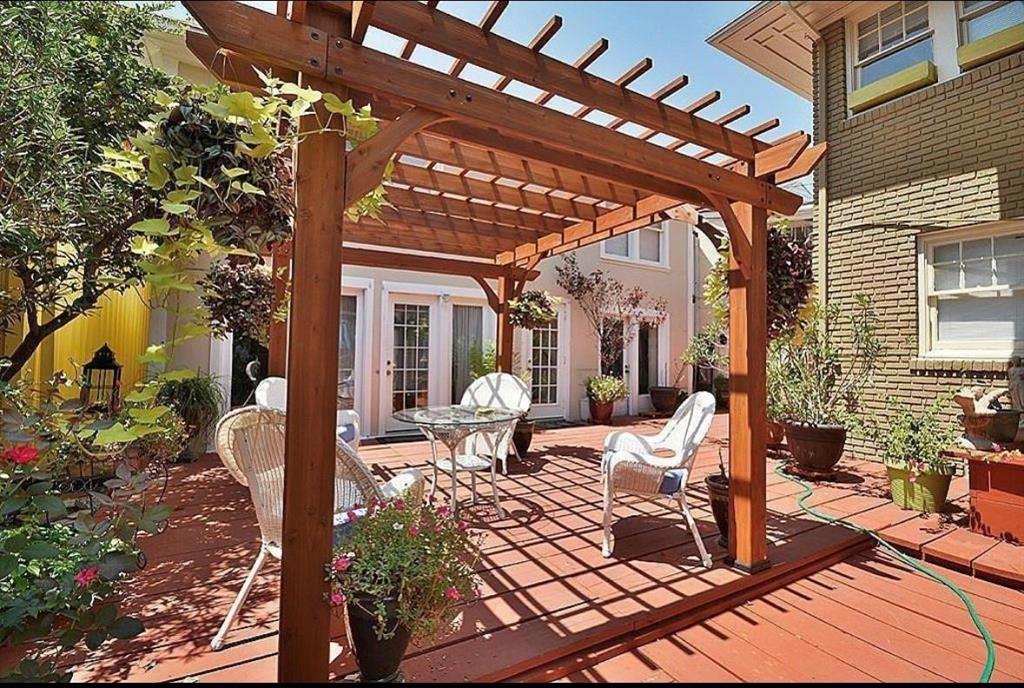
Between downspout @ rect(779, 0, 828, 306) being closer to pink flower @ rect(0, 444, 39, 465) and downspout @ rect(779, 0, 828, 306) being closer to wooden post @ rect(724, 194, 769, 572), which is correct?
wooden post @ rect(724, 194, 769, 572)

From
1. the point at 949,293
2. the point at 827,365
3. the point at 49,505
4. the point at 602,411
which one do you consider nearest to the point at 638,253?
the point at 602,411

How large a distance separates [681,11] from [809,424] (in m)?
3.78

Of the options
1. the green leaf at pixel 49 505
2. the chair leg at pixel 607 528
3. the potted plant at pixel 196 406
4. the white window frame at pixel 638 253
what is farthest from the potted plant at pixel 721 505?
the white window frame at pixel 638 253

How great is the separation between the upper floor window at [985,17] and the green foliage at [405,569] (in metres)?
6.20

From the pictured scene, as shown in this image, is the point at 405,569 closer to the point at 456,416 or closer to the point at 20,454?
the point at 20,454

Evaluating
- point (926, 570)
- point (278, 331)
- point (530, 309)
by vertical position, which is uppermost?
point (530, 309)

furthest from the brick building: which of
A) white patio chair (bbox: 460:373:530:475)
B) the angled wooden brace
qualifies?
the angled wooden brace

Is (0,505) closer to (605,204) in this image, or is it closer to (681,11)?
(681,11)

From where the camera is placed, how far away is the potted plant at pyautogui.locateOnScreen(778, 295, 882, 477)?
4.55 m

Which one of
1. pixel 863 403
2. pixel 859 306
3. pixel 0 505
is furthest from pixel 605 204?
pixel 0 505

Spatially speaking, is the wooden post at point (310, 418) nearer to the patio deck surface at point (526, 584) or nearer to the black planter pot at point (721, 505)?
the patio deck surface at point (526, 584)

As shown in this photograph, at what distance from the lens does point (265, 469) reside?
80.8 inches

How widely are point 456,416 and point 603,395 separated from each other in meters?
4.96

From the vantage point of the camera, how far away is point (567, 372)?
8492 millimetres
